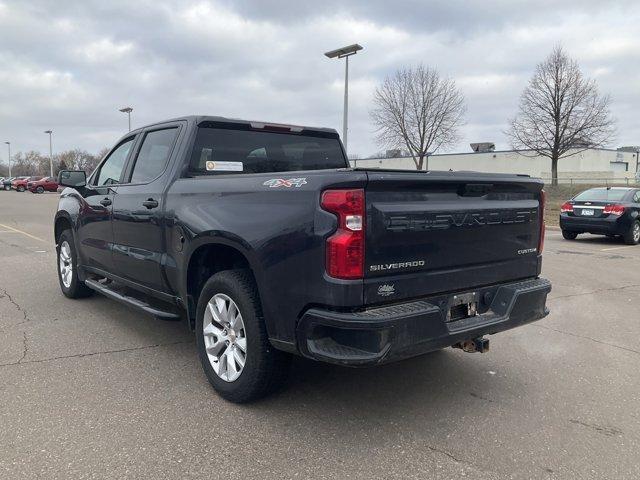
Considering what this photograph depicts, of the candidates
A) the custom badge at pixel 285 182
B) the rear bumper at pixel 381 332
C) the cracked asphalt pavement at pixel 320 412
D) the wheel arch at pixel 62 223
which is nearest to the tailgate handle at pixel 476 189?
the rear bumper at pixel 381 332

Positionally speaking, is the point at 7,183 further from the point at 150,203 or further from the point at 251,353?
the point at 251,353

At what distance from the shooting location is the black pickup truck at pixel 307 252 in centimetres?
295

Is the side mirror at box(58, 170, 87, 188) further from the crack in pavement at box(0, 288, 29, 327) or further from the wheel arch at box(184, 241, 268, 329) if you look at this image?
the wheel arch at box(184, 241, 268, 329)

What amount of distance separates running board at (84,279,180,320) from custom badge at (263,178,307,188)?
1585mm

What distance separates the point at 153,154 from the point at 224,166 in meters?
0.77

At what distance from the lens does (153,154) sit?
15.9ft

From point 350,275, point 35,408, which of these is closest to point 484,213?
point 350,275

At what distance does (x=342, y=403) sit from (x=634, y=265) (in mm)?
8579

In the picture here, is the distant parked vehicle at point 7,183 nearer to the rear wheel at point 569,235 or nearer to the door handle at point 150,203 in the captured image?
the rear wheel at point 569,235

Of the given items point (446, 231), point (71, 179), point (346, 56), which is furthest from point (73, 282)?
point (346, 56)

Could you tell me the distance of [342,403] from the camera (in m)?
3.70

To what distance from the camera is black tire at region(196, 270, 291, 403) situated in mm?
3365

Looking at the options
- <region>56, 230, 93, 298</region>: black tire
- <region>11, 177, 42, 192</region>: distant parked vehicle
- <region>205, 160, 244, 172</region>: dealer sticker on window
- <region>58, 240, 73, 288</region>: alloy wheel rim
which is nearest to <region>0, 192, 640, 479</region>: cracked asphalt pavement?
<region>56, 230, 93, 298</region>: black tire

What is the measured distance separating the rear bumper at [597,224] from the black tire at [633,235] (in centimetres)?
13
